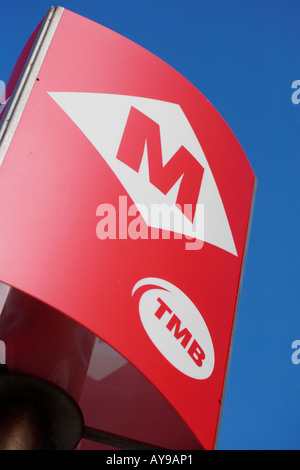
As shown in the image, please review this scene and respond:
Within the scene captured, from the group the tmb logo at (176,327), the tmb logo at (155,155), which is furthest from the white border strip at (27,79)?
the tmb logo at (176,327)

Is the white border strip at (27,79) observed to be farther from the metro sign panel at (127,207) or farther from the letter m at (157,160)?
the letter m at (157,160)

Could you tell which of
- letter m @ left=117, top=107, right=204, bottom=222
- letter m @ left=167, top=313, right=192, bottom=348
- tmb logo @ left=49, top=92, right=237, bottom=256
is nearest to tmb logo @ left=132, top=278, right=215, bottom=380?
letter m @ left=167, top=313, right=192, bottom=348

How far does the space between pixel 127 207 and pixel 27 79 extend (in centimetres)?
101

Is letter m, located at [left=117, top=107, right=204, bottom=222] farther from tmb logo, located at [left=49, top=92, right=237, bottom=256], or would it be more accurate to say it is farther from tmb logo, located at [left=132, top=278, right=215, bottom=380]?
tmb logo, located at [left=132, top=278, right=215, bottom=380]

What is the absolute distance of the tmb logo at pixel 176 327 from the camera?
3000 mm

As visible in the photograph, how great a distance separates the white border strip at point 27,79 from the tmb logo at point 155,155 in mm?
179

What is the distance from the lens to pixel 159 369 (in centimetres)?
286

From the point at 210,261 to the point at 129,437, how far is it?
4.72 ft

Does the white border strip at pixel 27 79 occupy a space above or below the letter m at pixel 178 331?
above

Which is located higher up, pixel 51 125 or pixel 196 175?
pixel 196 175

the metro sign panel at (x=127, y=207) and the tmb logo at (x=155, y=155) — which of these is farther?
the tmb logo at (x=155, y=155)

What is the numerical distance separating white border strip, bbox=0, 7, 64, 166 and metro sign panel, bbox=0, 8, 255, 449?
11 mm

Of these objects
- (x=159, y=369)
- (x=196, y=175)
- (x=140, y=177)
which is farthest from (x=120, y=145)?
(x=159, y=369)

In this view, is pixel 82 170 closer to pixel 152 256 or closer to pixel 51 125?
pixel 51 125
